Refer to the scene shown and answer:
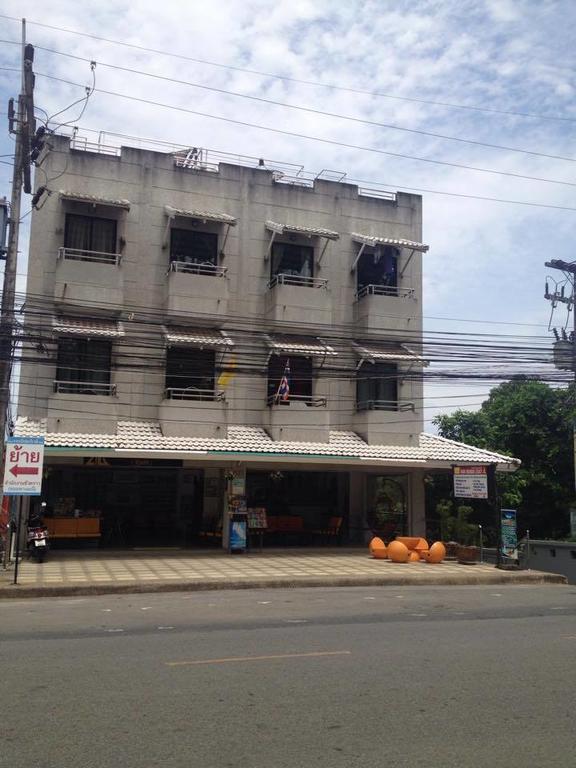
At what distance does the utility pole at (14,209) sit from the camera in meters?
16.5

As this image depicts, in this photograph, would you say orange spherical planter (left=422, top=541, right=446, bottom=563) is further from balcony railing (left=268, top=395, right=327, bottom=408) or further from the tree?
the tree

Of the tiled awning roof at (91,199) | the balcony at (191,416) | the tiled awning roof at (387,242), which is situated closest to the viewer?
the tiled awning roof at (91,199)

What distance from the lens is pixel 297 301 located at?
23.5 m

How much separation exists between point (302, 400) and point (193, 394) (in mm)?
3474

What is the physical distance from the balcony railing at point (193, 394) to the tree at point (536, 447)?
43.2 feet

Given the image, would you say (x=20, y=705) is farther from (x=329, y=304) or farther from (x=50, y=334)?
(x=329, y=304)

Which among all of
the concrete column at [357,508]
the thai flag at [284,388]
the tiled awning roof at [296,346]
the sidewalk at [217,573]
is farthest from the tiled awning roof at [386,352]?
the sidewalk at [217,573]

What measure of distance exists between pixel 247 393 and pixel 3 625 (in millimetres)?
13473

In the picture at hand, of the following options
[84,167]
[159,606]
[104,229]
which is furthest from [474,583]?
[84,167]

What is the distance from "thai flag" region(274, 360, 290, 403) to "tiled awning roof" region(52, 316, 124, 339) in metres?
4.82

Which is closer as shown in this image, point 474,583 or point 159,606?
point 159,606

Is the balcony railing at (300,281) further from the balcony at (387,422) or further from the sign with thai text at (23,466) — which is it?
the sign with thai text at (23,466)

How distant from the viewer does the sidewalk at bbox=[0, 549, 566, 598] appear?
50.7ft

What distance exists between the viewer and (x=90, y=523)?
2181cm
